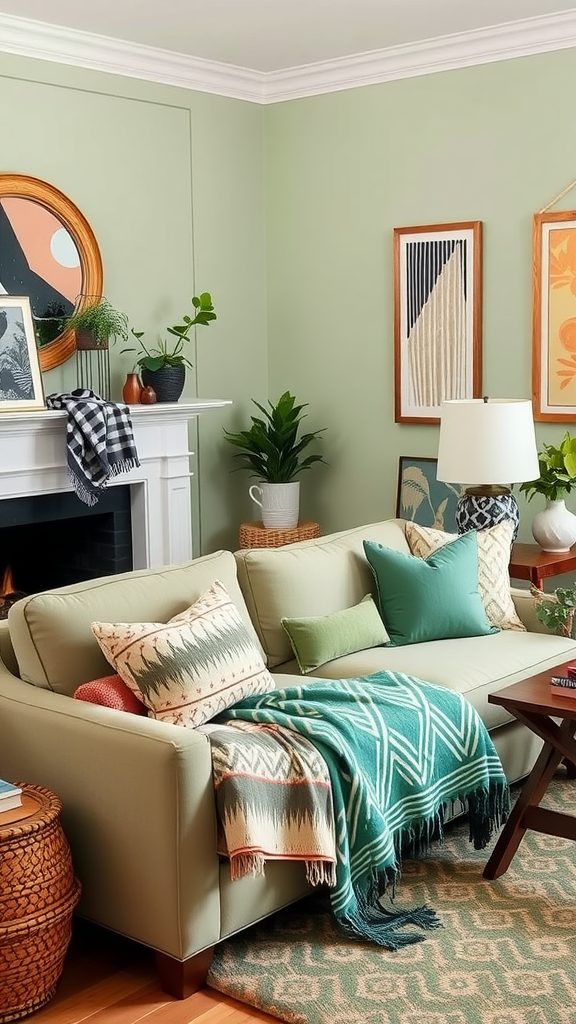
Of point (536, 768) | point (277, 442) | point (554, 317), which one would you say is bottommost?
point (536, 768)

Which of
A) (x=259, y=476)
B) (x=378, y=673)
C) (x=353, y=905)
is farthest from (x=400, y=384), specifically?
(x=353, y=905)

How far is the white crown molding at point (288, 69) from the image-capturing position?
4754 millimetres

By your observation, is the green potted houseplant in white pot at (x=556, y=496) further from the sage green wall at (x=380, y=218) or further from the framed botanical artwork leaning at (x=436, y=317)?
the framed botanical artwork leaning at (x=436, y=317)

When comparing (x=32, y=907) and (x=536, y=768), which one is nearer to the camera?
(x=32, y=907)

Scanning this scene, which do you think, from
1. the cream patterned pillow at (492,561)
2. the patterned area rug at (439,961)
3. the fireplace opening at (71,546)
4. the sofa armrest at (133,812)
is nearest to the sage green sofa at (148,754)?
the sofa armrest at (133,812)

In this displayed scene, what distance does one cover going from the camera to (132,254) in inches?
207

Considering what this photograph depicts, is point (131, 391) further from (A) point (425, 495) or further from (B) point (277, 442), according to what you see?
(A) point (425, 495)

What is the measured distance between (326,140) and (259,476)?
165 centimetres

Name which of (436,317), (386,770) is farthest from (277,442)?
(386,770)

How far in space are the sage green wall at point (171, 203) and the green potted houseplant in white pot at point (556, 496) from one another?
174cm

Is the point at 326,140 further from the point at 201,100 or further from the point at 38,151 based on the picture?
the point at 38,151

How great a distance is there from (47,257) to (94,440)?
0.85 meters

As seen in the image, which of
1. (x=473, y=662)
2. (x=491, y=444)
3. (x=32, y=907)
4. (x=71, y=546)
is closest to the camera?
(x=32, y=907)

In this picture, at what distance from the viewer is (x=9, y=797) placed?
2.69 m
